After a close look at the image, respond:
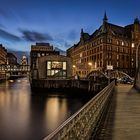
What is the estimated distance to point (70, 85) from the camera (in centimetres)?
8481

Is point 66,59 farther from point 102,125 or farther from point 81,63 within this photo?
point 102,125

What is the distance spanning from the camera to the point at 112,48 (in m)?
118

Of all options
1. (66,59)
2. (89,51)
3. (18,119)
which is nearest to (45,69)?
(66,59)

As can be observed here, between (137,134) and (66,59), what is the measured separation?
9440 centimetres

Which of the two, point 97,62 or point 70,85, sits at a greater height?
point 97,62

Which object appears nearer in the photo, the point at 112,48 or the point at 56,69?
the point at 56,69

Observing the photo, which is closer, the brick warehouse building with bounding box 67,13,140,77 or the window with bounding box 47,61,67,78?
the window with bounding box 47,61,67,78

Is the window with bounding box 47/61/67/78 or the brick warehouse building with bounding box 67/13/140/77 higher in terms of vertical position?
the brick warehouse building with bounding box 67/13/140/77

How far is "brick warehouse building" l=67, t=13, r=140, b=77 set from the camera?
115750mm

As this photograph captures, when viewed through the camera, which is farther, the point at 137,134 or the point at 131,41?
the point at 131,41

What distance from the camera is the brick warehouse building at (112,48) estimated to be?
4557 inches

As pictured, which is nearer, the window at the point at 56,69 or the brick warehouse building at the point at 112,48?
the window at the point at 56,69

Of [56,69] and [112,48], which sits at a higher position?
[112,48]

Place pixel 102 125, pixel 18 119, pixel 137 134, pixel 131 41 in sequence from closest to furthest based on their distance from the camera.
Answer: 1. pixel 137 134
2. pixel 102 125
3. pixel 18 119
4. pixel 131 41
